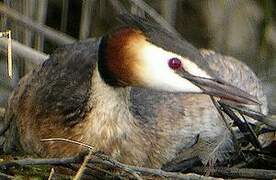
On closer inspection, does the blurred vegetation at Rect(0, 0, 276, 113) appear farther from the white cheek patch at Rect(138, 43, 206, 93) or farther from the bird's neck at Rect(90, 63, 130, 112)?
the white cheek patch at Rect(138, 43, 206, 93)

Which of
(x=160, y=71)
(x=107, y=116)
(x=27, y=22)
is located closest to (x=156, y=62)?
(x=160, y=71)

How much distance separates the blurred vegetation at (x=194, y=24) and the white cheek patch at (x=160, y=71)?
1247mm

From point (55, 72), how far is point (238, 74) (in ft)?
3.57

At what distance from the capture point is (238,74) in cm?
573

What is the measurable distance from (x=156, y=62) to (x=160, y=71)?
0.04 m

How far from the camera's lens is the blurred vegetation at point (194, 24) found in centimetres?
603

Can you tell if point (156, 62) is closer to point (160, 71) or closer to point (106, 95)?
point (160, 71)

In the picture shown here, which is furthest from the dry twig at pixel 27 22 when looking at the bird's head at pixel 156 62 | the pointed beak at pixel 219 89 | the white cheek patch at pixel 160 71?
the pointed beak at pixel 219 89

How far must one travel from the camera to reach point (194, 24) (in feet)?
22.0

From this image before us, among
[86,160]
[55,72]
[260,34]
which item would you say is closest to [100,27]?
[260,34]

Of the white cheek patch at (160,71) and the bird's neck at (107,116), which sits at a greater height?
the white cheek patch at (160,71)

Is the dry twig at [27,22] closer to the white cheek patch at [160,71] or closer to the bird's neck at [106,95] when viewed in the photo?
the bird's neck at [106,95]

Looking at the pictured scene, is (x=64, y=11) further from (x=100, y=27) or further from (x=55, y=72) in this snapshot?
(x=55, y=72)

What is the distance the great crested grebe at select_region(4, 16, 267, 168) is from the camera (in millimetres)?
4527
